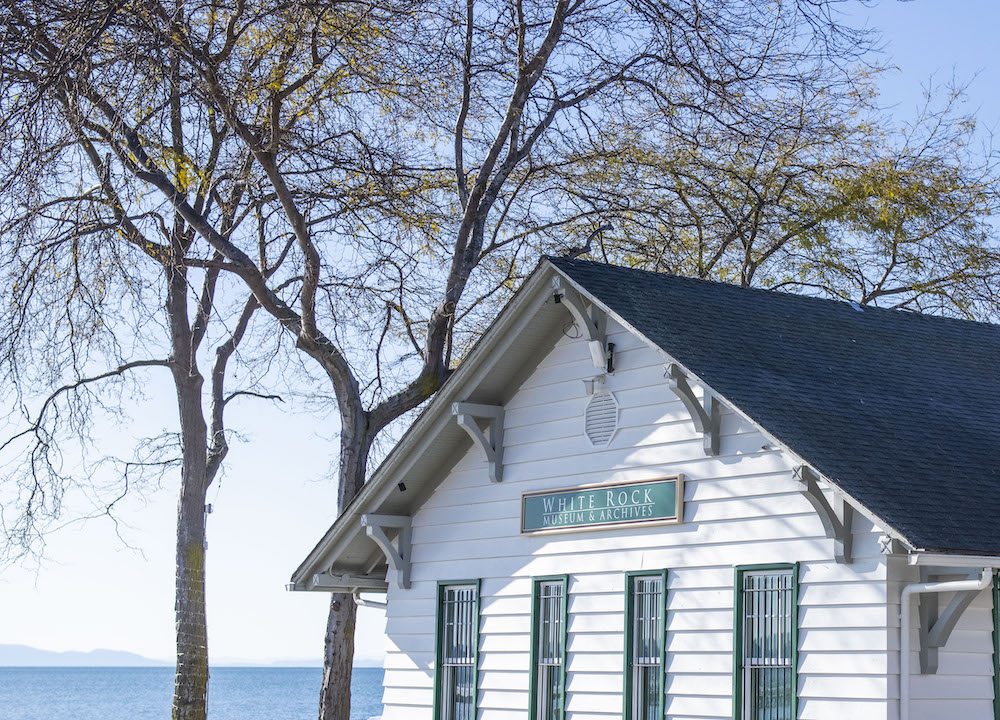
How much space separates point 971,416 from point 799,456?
11.2 ft

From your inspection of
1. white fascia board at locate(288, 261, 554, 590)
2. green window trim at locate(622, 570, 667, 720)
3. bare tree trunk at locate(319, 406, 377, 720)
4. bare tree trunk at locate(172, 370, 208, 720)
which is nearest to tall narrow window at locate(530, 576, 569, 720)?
green window trim at locate(622, 570, 667, 720)

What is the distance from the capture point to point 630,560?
13188mm

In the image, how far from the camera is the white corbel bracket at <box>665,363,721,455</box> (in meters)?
12.4

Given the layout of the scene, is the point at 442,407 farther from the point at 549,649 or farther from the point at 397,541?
the point at 549,649

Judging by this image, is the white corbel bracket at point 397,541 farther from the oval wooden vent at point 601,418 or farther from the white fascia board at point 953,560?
the white fascia board at point 953,560

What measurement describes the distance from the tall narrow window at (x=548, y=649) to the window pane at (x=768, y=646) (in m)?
2.35

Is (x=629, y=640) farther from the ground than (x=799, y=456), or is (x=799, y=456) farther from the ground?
(x=799, y=456)

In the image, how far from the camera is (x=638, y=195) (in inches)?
997

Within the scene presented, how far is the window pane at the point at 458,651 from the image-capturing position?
14.9m

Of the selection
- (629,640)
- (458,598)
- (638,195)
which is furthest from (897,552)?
(638,195)

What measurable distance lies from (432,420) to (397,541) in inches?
70.5

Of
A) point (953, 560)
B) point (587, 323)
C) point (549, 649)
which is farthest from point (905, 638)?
point (587, 323)

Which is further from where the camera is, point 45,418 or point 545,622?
point 45,418

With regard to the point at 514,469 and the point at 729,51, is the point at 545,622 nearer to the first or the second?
the point at 514,469
